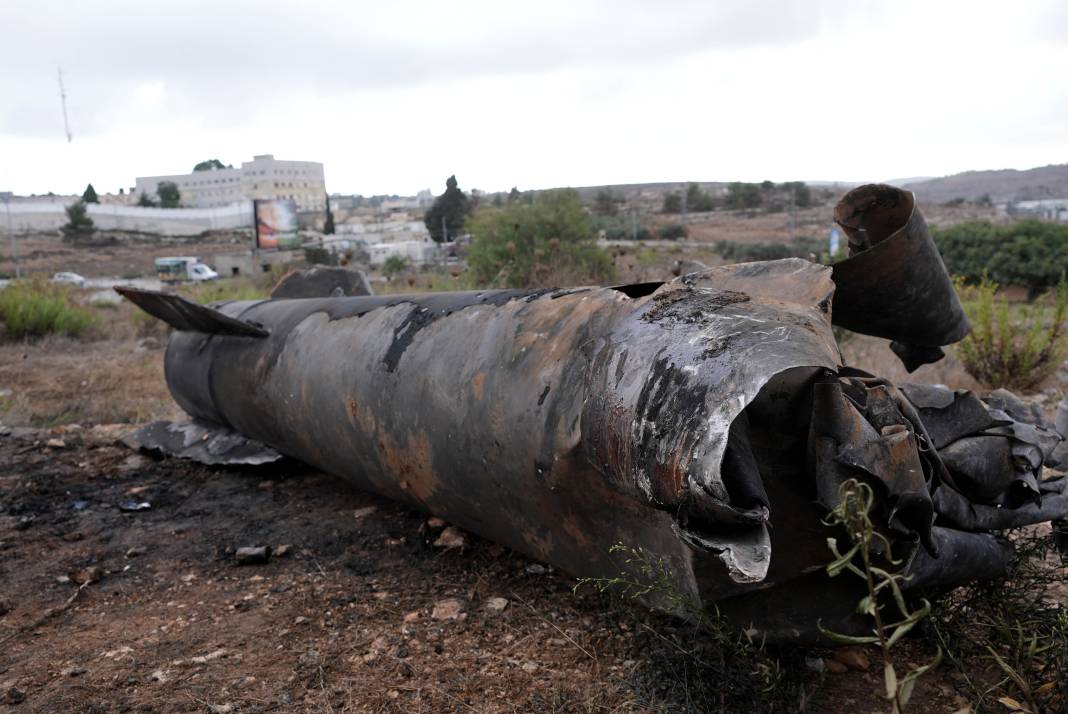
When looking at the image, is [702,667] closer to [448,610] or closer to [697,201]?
[448,610]

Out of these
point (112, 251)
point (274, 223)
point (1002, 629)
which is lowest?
point (1002, 629)

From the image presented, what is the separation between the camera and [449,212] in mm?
35625

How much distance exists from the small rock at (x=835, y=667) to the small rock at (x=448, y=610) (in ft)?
3.67

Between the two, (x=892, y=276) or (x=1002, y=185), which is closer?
(x=892, y=276)

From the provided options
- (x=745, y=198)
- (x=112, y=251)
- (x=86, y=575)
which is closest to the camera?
(x=86, y=575)

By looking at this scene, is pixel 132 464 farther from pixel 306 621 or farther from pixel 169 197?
→ pixel 169 197

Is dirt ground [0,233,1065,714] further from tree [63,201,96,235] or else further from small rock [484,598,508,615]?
tree [63,201,96,235]

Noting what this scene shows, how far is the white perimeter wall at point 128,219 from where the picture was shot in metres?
52.6

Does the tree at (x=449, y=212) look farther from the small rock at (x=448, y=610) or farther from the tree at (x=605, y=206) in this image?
the small rock at (x=448, y=610)

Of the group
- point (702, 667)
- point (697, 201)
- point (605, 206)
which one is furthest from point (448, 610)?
point (697, 201)

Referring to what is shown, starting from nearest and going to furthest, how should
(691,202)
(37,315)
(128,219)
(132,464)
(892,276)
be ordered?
(892,276)
(132,464)
(37,315)
(691,202)
(128,219)

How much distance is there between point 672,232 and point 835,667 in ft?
117

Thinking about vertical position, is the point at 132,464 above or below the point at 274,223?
below

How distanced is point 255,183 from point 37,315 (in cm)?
7900
